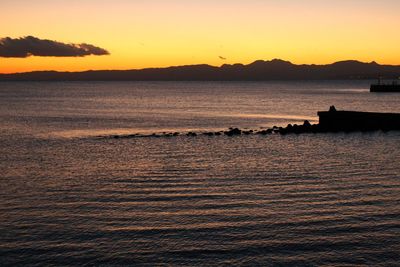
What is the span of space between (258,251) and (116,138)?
137 feet

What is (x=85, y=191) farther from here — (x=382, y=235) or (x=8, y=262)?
(x=382, y=235)

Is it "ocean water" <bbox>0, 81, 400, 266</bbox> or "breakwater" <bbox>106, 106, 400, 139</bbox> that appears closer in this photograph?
"ocean water" <bbox>0, 81, 400, 266</bbox>

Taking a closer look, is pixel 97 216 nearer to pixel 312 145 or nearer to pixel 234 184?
pixel 234 184

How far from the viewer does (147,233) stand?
65.7ft

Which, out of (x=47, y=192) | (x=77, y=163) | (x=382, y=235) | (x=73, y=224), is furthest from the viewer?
(x=77, y=163)

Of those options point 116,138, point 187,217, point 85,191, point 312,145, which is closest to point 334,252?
point 187,217

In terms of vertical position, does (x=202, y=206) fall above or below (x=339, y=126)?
below

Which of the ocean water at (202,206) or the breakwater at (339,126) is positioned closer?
the ocean water at (202,206)

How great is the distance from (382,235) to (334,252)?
122 inches

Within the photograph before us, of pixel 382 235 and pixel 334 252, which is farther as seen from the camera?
pixel 382 235

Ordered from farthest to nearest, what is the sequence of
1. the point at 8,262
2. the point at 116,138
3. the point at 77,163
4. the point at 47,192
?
the point at 116,138, the point at 77,163, the point at 47,192, the point at 8,262

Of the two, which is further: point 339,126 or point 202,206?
point 339,126

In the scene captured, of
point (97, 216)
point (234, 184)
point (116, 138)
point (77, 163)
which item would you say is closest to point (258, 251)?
point (97, 216)

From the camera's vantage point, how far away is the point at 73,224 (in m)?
21.5
